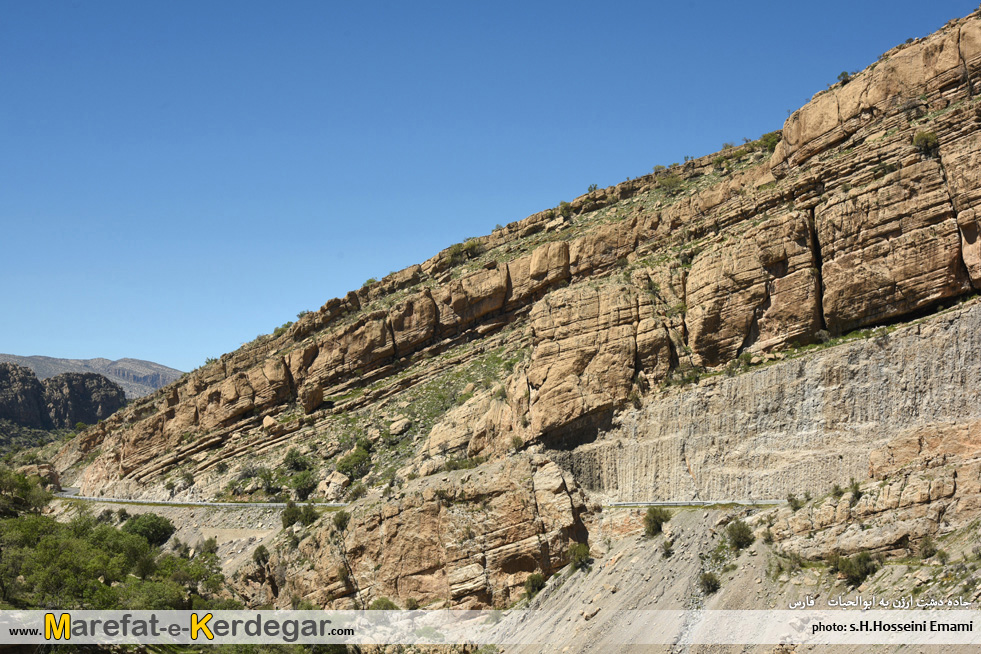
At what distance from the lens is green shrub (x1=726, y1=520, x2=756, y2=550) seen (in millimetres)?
31769

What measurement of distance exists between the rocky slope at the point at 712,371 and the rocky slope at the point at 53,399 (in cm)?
9929

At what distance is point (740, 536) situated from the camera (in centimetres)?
3184

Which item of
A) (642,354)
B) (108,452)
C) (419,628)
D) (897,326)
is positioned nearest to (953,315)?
(897,326)

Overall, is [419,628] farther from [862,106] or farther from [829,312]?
[862,106]

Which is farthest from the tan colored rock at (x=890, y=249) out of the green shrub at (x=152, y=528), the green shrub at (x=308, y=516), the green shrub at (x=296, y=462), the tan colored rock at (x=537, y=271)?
the green shrub at (x=152, y=528)

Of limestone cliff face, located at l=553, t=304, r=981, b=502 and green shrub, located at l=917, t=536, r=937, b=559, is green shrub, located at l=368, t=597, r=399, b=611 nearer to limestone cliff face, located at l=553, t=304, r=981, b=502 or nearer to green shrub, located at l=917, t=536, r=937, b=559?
limestone cliff face, located at l=553, t=304, r=981, b=502

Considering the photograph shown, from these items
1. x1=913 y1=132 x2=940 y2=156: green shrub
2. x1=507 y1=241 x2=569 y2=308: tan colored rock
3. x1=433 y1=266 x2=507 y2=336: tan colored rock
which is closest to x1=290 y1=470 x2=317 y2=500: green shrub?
x1=433 y1=266 x2=507 y2=336: tan colored rock

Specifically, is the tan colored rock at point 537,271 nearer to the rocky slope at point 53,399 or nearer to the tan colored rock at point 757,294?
the tan colored rock at point 757,294

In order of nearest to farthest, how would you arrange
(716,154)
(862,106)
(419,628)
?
(419,628) < (862,106) < (716,154)

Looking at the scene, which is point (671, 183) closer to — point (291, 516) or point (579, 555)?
point (579, 555)

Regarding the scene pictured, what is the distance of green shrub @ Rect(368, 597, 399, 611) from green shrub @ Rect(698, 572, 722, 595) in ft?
49.8

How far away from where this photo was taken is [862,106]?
43.2m

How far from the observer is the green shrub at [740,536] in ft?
104

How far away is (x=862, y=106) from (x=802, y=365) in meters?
15.4
